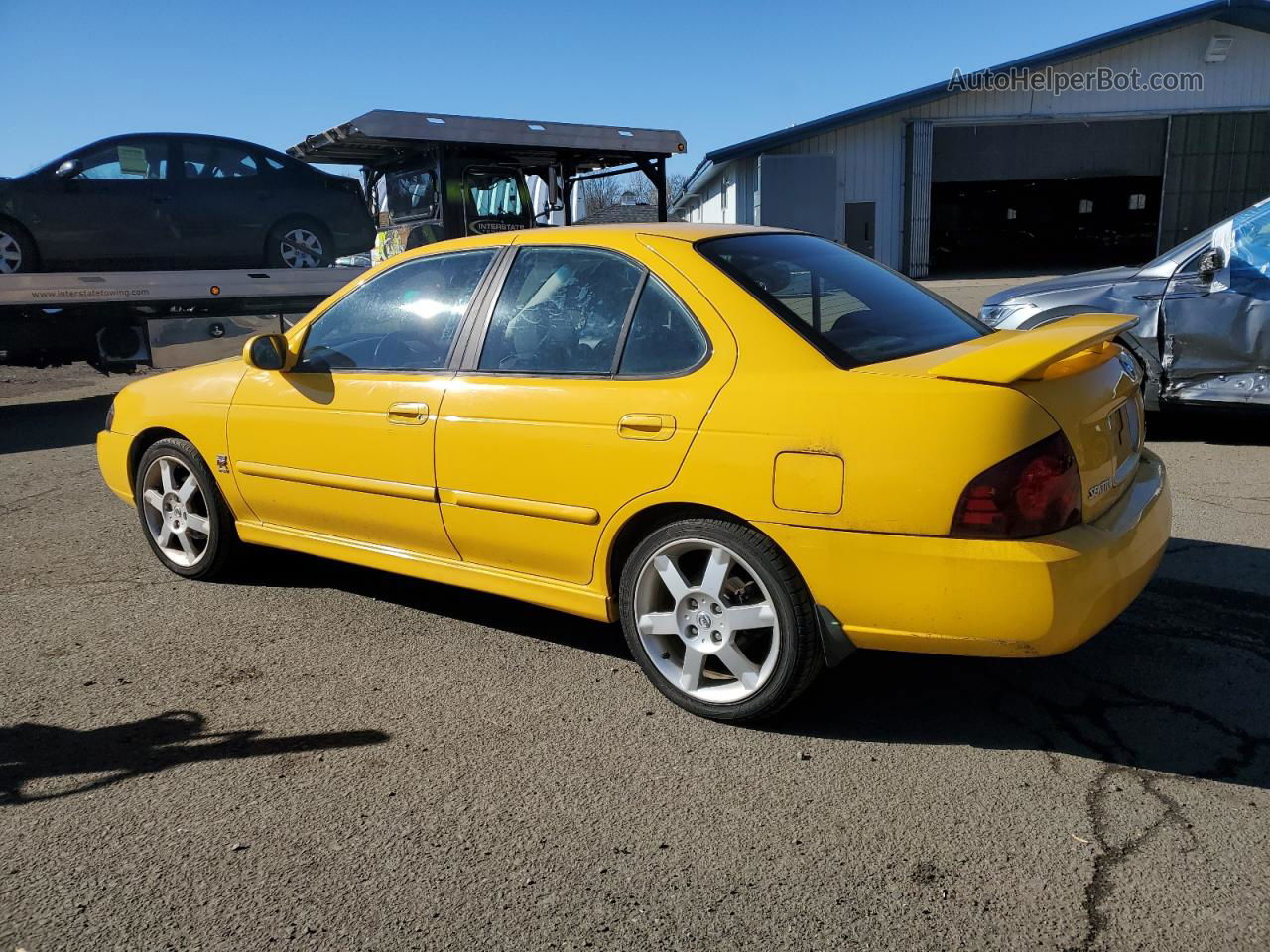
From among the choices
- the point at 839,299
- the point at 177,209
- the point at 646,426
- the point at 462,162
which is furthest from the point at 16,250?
the point at 839,299

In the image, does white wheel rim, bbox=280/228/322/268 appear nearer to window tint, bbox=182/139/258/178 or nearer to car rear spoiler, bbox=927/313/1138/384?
window tint, bbox=182/139/258/178

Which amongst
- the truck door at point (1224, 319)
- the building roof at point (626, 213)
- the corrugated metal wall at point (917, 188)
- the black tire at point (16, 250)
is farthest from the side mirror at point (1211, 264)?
the corrugated metal wall at point (917, 188)

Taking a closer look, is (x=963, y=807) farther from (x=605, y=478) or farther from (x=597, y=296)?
(x=597, y=296)

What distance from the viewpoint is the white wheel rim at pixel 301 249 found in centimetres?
1085

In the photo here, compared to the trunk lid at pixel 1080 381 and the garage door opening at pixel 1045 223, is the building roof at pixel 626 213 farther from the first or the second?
the garage door opening at pixel 1045 223

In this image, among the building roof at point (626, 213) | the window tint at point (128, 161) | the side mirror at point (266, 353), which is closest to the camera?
the side mirror at point (266, 353)

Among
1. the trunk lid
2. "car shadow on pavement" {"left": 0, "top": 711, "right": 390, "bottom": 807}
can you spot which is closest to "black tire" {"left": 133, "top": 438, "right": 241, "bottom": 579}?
"car shadow on pavement" {"left": 0, "top": 711, "right": 390, "bottom": 807}

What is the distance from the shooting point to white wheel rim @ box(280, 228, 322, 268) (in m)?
10.9

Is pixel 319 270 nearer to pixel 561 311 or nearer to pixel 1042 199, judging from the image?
pixel 561 311

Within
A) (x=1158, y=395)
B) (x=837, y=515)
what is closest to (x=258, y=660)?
(x=837, y=515)

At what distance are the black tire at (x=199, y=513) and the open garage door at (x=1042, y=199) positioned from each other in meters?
28.7

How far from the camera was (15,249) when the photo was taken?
9.17m

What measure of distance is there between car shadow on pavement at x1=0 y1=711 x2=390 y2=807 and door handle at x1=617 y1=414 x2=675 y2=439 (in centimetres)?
122

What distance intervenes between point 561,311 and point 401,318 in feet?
2.63
